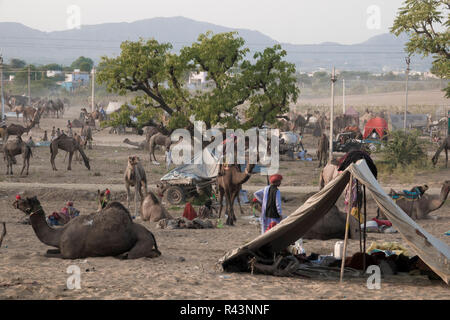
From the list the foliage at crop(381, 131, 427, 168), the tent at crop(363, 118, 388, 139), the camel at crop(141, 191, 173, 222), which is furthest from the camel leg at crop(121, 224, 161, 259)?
the tent at crop(363, 118, 388, 139)

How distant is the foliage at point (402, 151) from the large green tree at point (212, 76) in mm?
4879

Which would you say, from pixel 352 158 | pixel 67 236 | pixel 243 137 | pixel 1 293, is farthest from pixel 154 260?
pixel 243 137

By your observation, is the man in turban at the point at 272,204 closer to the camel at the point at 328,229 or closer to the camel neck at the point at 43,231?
the camel at the point at 328,229

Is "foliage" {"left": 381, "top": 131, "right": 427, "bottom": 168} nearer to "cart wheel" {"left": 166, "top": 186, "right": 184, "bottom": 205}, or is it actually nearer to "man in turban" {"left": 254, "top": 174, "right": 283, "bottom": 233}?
"cart wheel" {"left": 166, "top": 186, "right": 184, "bottom": 205}

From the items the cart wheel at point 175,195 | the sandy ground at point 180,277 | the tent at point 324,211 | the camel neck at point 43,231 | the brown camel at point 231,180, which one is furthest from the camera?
the cart wheel at point 175,195

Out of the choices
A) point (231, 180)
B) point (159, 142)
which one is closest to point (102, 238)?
point (231, 180)

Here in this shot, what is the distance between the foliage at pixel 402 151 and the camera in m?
25.4

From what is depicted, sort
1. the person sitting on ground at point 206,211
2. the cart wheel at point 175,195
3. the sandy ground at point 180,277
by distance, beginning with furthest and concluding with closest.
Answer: the cart wheel at point 175,195
the person sitting on ground at point 206,211
the sandy ground at point 180,277

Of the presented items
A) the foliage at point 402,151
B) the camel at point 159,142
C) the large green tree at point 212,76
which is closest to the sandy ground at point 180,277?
the large green tree at point 212,76

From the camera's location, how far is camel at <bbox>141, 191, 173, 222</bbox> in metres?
15.4

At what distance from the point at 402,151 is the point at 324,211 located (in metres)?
16.3

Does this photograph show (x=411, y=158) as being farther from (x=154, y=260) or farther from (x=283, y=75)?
(x=154, y=260)

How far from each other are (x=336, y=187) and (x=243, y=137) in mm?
12366
